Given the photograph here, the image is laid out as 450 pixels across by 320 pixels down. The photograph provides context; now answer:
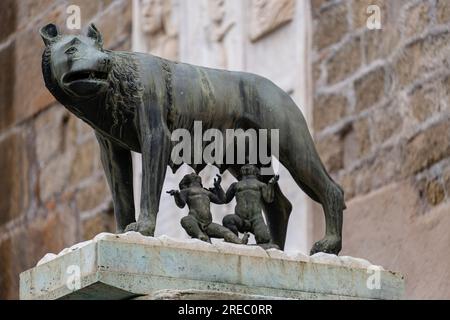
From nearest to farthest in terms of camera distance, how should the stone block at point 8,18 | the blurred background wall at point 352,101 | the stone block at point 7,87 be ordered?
1. the blurred background wall at point 352,101
2. the stone block at point 7,87
3. the stone block at point 8,18

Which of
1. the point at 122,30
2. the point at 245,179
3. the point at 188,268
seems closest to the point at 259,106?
the point at 245,179

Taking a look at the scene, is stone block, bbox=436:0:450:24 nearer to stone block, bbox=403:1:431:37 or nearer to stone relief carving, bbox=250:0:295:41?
stone block, bbox=403:1:431:37

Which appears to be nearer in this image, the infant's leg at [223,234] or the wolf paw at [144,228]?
the wolf paw at [144,228]

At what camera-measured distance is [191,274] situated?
4.61m

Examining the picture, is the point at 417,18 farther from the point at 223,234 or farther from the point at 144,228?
the point at 144,228

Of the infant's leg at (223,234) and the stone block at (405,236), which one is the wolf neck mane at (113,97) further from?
the stone block at (405,236)

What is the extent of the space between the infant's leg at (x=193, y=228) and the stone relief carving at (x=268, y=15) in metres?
2.95

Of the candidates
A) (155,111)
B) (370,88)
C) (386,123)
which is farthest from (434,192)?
(155,111)

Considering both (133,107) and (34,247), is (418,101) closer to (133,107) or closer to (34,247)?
(133,107)

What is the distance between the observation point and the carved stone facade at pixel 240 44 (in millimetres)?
7555

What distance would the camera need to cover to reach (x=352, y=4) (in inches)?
293

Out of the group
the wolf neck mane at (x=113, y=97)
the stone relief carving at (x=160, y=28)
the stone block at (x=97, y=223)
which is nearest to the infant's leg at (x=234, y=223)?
the wolf neck mane at (x=113, y=97)

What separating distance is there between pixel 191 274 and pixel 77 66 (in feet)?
2.07
